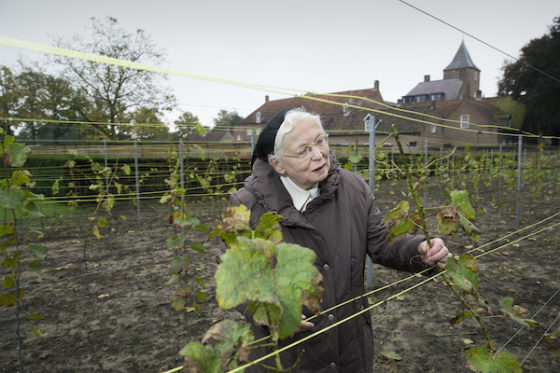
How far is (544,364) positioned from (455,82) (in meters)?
51.6

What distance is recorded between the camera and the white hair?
140 centimetres

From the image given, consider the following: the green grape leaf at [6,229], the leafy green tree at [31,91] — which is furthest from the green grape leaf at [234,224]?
the leafy green tree at [31,91]

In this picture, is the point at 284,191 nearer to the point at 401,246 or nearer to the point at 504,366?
the point at 401,246

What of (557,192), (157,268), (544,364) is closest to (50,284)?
(157,268)

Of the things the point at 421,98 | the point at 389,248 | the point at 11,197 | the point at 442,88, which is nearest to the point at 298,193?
the point at 389,248

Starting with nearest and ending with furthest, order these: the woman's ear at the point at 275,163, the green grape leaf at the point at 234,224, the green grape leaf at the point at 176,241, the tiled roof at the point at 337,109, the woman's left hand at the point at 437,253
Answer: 1. the green grape leaf at the point at 234,224
2. the woman's left hand at the point at 437,253
3. the woman's ear at the point at 275,163
4. the green grape leaf at the point at 176,241
5. the tiled roof at the point at 337,109

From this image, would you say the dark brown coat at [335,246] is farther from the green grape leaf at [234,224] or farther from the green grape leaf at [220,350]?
the green grape leaf at [220,350]

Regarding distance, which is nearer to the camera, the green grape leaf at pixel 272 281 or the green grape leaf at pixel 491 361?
the green grape leaf at pixel 272 281

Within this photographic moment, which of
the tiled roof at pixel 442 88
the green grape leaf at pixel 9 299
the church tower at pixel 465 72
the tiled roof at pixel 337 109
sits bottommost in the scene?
the green grape leaf at pixel 9 299

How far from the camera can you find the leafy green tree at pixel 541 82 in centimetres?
2534

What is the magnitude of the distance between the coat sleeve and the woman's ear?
43 centimetres

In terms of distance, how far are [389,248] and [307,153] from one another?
0.55 m

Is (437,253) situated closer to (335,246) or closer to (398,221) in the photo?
(398,221)

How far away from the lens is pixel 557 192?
10609 mm
